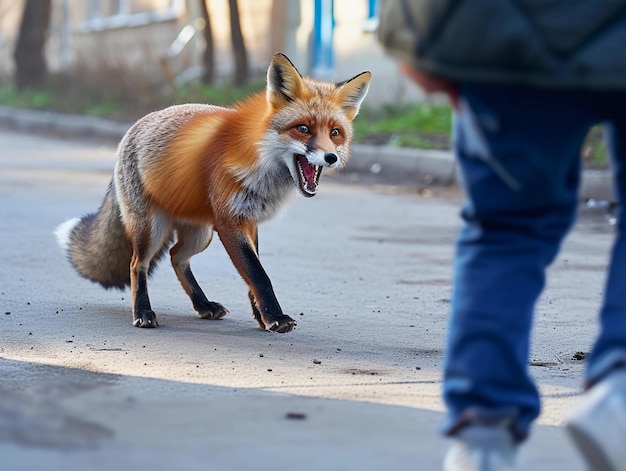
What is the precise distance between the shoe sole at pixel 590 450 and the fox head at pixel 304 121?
2673mm

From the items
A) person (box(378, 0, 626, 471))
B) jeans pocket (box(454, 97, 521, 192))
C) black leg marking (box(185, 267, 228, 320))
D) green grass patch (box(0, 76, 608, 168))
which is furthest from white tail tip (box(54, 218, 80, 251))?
green grass patch (box(0, 76, 608, 168))

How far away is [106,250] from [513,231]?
3.26m

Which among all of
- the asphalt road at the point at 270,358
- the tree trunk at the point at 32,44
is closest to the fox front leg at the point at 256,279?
the asphalt road at the point at 270,358

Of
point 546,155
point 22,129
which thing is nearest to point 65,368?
point 546,155

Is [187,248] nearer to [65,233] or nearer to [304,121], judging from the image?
[65,233]

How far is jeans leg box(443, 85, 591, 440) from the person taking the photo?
2.27m

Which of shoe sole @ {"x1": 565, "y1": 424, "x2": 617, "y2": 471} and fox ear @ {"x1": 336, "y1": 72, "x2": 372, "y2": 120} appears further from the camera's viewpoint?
fox ear @ {"x1": 336, "y1": 72, "x2": 372, "y2": 120}

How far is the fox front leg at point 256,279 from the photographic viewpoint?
4.71 meters

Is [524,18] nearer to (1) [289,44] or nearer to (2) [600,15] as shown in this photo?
(2) [600,15]

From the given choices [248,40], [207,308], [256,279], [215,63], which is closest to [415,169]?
[207,308]

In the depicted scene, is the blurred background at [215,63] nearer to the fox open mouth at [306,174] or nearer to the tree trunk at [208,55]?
the tree trunk at [208,55]

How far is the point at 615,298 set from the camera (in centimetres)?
234

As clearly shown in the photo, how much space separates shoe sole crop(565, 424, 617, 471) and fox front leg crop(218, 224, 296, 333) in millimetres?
2490

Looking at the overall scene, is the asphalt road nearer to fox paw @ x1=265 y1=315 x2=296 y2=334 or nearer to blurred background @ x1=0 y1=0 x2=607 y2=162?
fox paw @ x1=265 y1=315 x2=296 y2=334
